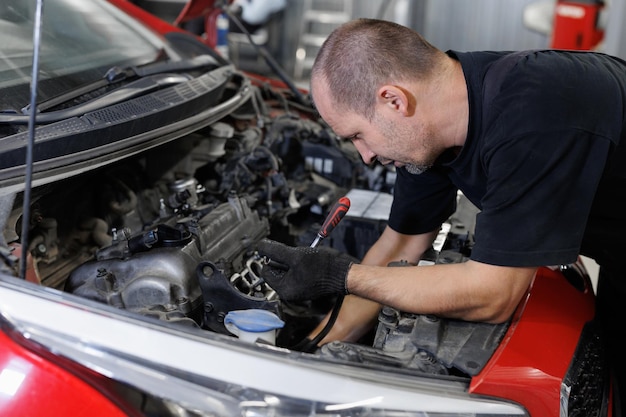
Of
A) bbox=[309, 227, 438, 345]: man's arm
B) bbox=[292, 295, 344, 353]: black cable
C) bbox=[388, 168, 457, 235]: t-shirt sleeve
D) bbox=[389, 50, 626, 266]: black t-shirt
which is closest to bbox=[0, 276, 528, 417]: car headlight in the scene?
bbox=[389, 50, 626, 266]: black t-shirt

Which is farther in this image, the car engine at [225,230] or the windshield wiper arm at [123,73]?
the windshield wiper arm at [123,73]

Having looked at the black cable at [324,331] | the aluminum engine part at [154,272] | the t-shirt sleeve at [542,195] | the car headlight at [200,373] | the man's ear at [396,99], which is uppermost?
the man's ear at [396,99]

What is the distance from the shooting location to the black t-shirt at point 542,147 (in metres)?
1.28

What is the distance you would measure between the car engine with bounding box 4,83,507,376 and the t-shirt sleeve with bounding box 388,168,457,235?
89 millimetres

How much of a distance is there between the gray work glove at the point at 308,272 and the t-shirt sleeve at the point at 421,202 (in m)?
0.39

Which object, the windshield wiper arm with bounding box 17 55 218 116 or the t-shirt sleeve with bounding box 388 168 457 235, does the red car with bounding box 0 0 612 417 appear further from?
the t-shirt sleeve with bounding box 388 168 457 235

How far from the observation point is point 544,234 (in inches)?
50.8

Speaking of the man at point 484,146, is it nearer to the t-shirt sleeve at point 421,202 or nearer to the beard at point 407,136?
the beard at point 407,136

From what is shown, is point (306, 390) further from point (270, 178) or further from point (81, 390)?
point (270, 178)

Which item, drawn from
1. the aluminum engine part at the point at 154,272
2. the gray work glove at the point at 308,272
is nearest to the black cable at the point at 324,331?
the gray work glove at the point at 308,272

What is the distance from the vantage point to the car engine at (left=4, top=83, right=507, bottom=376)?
138 cm

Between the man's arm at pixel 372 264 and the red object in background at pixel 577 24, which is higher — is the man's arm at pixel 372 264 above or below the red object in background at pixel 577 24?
below

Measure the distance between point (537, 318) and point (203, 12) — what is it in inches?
89.9

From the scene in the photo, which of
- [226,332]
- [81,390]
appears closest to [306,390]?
[81,390]
